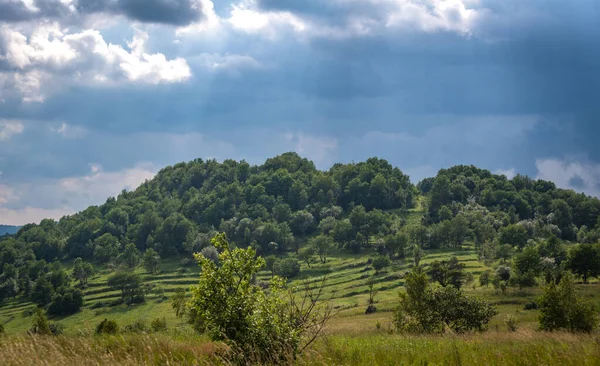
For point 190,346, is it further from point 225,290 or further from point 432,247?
point 432,247

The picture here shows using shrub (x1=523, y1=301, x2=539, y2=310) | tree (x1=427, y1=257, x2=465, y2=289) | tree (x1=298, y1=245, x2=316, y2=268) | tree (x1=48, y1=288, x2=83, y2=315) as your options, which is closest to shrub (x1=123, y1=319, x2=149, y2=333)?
shrub (x1=523, y1=301, x2=539, y2=310)

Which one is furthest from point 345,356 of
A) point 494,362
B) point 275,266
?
point 275,266

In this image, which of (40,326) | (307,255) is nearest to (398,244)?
(307,255)

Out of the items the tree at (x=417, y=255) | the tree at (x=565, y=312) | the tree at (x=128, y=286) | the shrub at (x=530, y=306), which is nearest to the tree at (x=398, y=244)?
the tree at (x=417, y=255)

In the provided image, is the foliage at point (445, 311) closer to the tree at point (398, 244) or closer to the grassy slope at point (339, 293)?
the grassy slope at point (339, 293)

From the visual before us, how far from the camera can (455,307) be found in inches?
1868

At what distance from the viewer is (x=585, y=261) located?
358ft

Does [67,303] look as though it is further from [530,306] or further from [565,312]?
[565,312]

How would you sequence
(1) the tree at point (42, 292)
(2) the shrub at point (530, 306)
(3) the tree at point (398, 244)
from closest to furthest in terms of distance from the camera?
(2) the shrub at point (530, 306) < (1) the tree at point (42, 292) < (3) the tree at point (398, 244)

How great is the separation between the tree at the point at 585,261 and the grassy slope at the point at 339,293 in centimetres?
1208

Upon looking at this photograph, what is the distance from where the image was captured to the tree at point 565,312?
126ft

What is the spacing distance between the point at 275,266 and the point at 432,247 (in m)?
66.9

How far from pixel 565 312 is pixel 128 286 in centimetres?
15163

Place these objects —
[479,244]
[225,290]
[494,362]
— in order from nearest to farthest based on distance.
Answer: [494,362] → [225,290] → [479,244]
